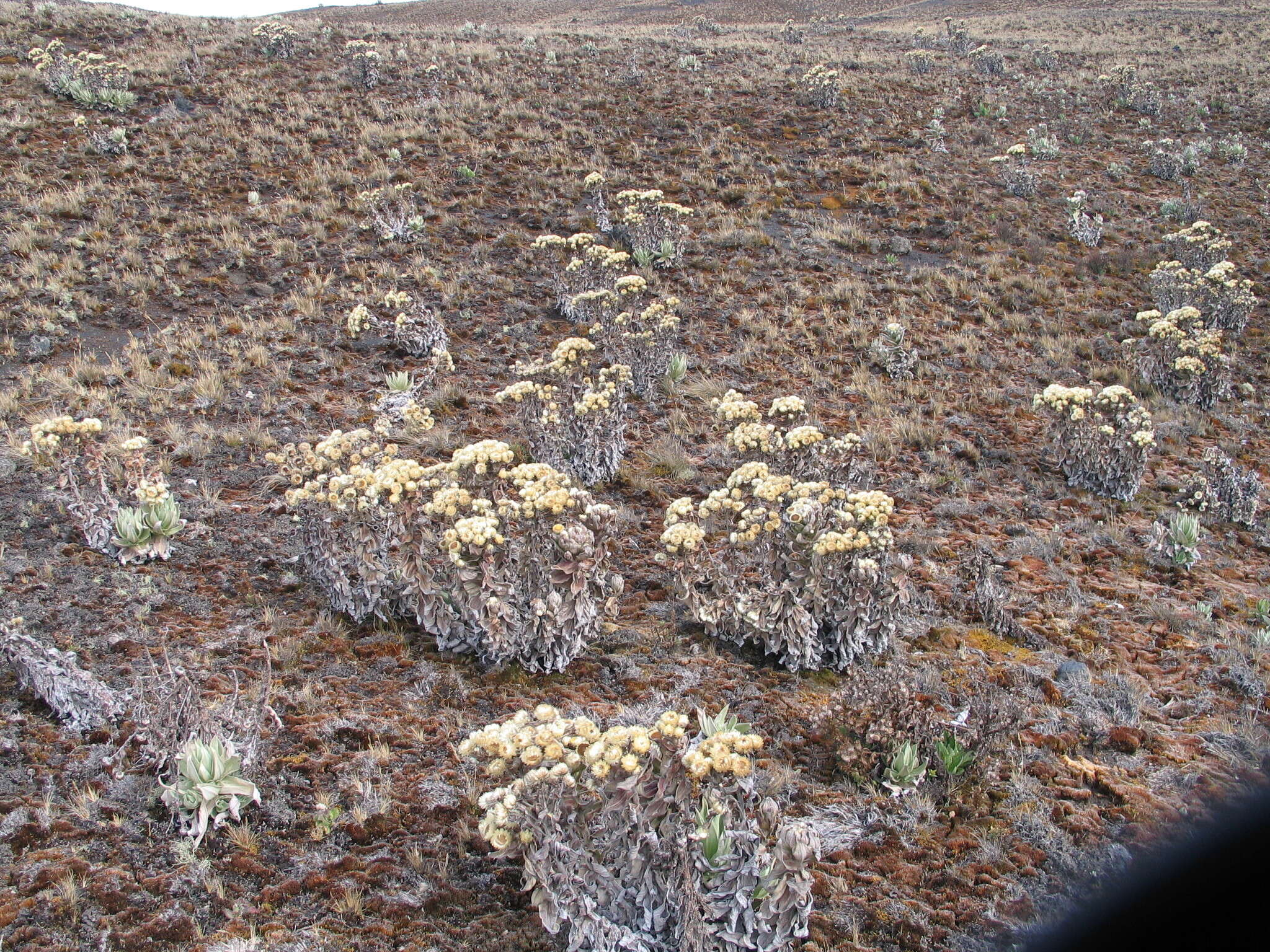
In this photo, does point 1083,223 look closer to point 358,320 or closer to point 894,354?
point 894,354

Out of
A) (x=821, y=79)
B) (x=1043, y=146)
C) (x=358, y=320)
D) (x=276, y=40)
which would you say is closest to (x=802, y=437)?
(x=358, y=320)

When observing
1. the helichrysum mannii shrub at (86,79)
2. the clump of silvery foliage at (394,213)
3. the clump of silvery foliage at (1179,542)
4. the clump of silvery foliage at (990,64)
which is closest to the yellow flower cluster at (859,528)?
the clump of silvery foliage at (1179,542)

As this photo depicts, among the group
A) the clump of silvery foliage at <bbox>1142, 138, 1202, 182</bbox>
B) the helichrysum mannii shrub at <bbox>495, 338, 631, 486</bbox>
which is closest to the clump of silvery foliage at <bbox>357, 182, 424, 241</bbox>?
the helichrysum mannii shrub at <bbox>495, 338, 631, 486</bbox>

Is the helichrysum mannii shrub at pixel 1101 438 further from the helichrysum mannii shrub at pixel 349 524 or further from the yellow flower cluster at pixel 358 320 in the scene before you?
the yellow flower cluster at pixel 358 320

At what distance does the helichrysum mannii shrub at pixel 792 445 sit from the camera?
5434mm

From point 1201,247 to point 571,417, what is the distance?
36.7ft

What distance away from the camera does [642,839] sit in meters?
2.71

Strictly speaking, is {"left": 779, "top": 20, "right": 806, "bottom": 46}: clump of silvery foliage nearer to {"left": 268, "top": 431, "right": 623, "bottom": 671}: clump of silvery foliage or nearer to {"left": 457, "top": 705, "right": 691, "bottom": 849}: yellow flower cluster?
{"left": 268, "top": 431, "right": 623, "bottom": 671}: clump of silvery foliage

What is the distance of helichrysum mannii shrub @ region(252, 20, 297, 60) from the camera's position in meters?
17.8

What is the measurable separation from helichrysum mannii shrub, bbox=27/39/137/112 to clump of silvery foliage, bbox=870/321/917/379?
14506mm

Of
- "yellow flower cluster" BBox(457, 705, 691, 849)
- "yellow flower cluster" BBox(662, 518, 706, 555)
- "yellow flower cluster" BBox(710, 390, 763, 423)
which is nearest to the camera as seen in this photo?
"yellow flower cluster" BBox(457, 705, 691, 849)

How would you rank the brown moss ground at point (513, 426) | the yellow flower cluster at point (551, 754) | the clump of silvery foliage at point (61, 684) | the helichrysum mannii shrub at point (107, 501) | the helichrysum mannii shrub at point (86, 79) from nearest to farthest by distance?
the yellow flower cluster at point (551, 754) < the brown moss ground at point (513, 426) < the clump of silvery foliage at point (61, 684) < the helichrysum mannii shrub at point (107, 501) < the helichrysum mannii shrub at point (86, 79)

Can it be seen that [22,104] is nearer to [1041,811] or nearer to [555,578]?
[555,578]

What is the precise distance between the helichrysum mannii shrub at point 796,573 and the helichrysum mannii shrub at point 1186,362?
620 centimetres
